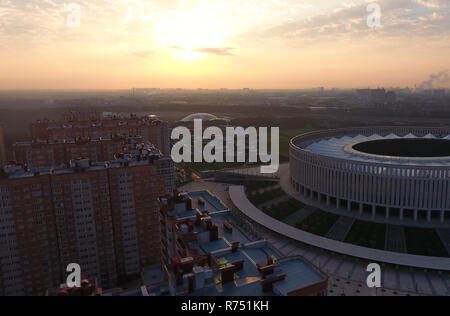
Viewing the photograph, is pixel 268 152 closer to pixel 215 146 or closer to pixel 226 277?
pixel 215 146

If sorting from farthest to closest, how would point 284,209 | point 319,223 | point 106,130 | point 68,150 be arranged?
point 106,130, point 68,150, point 284,209, point 319,223

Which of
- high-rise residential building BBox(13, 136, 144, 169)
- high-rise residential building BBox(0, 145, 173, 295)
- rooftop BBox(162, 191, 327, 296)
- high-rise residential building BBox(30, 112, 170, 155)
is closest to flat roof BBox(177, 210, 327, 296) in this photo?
rooftop BBox(162, 191, 327, 296)

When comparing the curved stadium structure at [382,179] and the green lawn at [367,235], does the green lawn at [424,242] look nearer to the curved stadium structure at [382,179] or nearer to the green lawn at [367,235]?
the curved stadium structure at [382,179]

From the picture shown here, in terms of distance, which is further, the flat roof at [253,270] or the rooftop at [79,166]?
the rooftop at [79,166]

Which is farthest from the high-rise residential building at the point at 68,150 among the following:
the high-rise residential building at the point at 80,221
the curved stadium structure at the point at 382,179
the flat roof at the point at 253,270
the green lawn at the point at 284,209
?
the flat roof at the point at 253,270

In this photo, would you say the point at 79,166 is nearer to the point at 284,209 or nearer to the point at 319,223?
the point at 284,209

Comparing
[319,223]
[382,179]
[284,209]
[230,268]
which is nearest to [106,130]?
[284,209]

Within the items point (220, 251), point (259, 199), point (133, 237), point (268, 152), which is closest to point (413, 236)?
point (259, 199)
